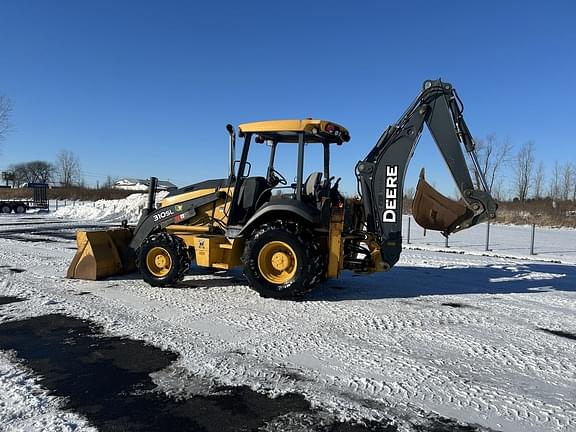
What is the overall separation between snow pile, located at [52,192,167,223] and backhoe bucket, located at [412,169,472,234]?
69.0 ft

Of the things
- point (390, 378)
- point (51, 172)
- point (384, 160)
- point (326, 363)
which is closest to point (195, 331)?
point (326, 363)

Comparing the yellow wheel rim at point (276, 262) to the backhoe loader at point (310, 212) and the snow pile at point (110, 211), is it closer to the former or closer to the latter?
the backhoe loader at point (310, 212)

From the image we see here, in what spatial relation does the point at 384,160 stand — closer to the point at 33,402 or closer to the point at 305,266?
the point at 305,266

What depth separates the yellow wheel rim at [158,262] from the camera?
25.2 ft

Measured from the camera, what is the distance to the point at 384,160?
7.28 m

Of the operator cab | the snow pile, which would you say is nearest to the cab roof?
the operator cab

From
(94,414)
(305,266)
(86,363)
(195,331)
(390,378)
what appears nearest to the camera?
(94,414)

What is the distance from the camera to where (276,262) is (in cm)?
695

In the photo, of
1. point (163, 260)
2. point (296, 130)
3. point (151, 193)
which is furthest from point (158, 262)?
point (296, 130)

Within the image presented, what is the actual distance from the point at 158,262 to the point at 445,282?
529 cm

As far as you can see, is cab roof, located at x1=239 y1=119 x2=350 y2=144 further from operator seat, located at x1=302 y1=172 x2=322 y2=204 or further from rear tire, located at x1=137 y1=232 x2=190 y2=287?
rear tire, located at x1=137 y1=232 x2=190 y2=287

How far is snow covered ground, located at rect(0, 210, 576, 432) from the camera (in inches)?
140

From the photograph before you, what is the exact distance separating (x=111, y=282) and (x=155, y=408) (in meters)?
5.07

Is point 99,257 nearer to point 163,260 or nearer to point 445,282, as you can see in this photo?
point 163,260
